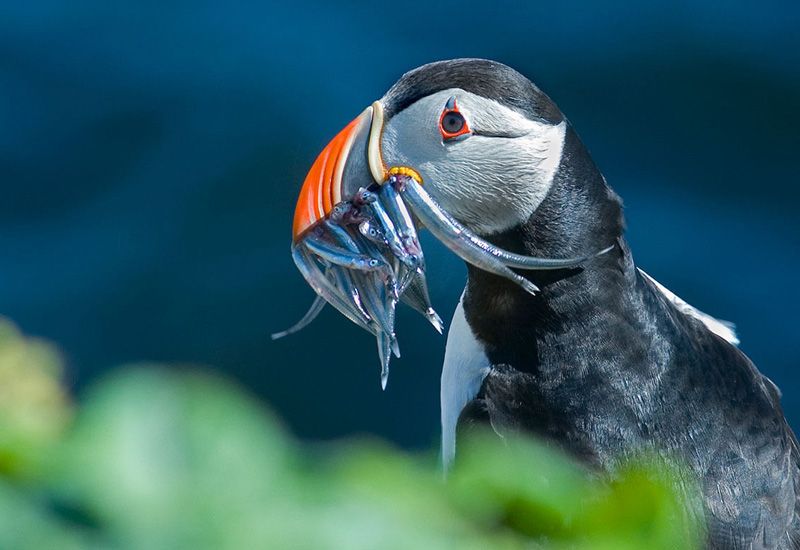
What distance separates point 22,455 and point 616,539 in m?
0.52

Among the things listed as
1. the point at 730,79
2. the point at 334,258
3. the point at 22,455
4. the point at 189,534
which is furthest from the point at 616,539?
the point at 730,79

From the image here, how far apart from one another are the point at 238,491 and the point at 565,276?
8.76 feet

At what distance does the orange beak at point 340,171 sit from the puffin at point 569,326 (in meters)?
0.01

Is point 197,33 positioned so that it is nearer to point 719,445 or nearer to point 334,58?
point 334,58

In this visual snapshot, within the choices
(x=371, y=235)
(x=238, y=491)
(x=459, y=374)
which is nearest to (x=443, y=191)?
(x=371, y=235)

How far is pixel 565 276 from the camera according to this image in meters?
3.70

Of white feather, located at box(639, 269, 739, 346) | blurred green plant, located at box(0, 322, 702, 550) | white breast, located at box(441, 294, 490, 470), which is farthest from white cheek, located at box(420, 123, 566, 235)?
blurred green plant, located at box(0, 322, 702, 550)

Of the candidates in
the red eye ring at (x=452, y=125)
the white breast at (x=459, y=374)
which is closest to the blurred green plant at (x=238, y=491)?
the red eye ring at (x=452, y=125)

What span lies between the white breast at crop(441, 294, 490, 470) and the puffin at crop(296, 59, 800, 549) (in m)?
0.02

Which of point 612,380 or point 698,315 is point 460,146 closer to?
point 612,380

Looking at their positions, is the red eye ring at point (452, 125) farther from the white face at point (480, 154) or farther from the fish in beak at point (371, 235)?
the fish in beak at point (371, 235)

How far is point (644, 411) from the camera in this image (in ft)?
12.0

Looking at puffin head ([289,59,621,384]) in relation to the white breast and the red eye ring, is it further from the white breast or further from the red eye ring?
the white breast

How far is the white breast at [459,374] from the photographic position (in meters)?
3.91
